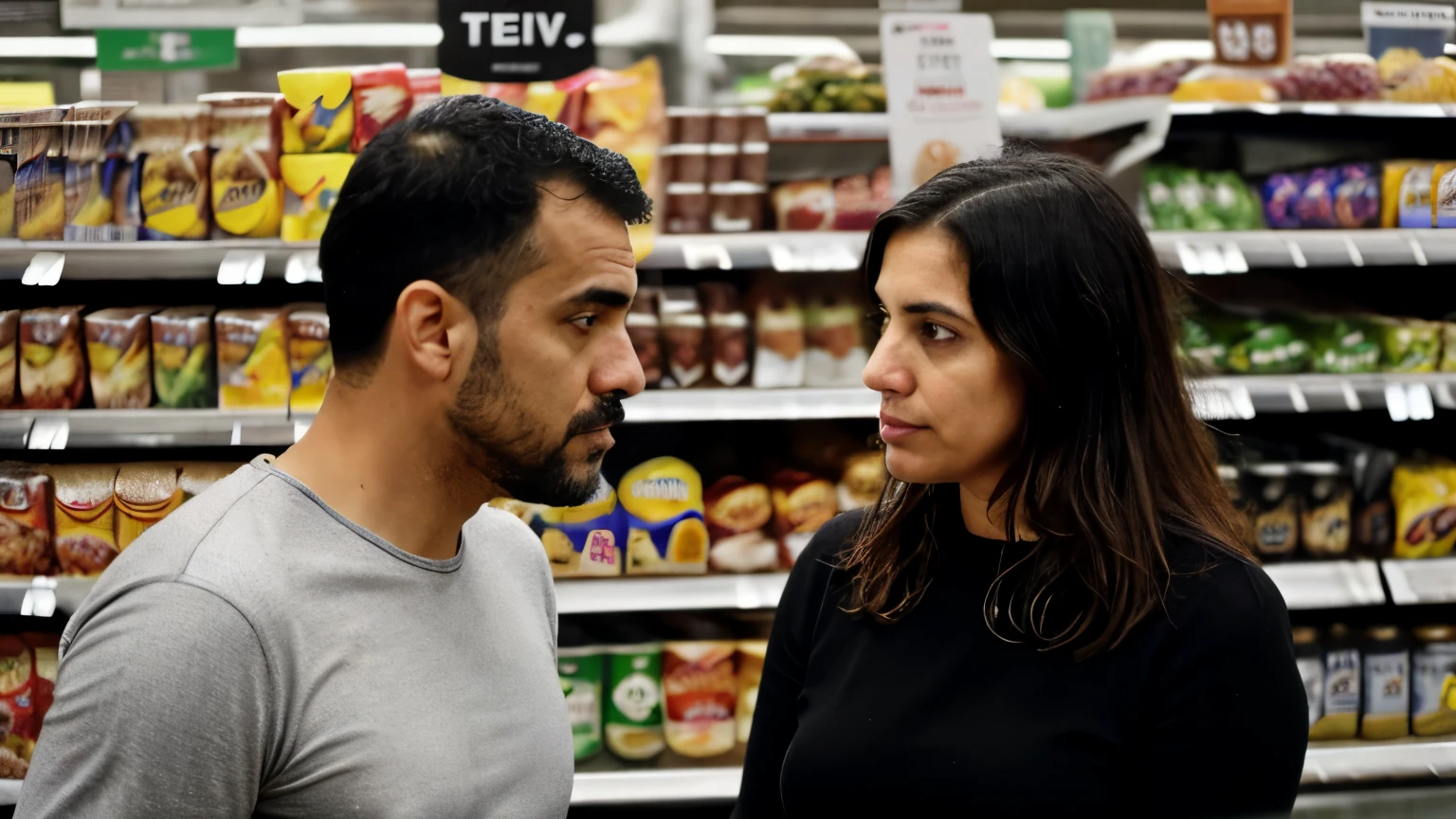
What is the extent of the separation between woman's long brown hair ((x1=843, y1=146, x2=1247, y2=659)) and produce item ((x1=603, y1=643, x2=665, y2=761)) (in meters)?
1.78

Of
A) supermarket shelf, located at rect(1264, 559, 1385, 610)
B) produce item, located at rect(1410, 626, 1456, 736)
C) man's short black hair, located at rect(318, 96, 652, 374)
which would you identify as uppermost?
man's short black hair, located at rect(318, 96, 652, 374)

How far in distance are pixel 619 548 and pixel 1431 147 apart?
2.66 meters

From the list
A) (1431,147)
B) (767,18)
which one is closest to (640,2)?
(767,18)

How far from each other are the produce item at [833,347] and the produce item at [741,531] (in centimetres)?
34

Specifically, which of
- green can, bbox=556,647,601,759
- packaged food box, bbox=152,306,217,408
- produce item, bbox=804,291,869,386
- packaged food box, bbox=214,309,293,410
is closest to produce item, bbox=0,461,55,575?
packaged food box, bbox=152,306,217,408

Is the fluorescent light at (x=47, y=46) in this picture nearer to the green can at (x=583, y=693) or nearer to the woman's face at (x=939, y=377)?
the green can at (x=583, y=693)

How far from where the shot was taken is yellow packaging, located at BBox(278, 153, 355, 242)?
2.73 m

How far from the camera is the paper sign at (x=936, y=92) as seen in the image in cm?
285

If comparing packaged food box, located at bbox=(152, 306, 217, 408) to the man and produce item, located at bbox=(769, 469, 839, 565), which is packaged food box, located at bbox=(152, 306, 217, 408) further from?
the man

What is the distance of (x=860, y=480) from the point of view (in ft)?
9.77

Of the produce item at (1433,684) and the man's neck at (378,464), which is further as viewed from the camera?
the produce item at (1433,684)

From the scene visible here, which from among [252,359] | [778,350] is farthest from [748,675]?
[252,359]

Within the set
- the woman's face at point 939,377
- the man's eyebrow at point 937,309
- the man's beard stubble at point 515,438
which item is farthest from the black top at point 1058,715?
the man's beard stubble at point 515,438

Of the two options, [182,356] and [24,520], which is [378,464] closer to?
[182,356]
